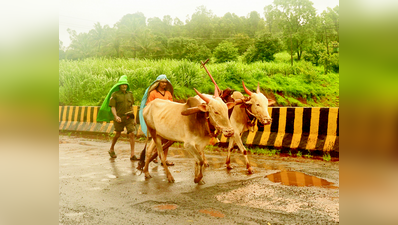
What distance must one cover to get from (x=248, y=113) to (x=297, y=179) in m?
1.71

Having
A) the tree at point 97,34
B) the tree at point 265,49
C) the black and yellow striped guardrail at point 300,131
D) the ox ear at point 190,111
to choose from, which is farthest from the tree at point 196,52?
the ox ear at point 190,111

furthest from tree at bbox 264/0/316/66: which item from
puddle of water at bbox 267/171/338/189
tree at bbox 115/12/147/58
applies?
puddle of water at bbox 267/171/338/189

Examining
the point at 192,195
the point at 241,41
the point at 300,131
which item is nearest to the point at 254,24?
the point at 241,41

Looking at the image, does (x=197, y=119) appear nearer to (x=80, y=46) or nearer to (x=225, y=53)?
(x=225, y=53)

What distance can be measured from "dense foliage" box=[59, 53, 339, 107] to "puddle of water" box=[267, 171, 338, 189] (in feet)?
34.7

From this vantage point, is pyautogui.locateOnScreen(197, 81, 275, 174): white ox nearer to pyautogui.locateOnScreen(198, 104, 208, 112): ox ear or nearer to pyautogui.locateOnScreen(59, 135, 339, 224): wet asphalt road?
pyautogui.locateOnScreen(59, 135, 339, 224): wet asphalt road

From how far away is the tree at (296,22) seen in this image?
21719mm

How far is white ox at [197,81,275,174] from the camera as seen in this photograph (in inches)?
270

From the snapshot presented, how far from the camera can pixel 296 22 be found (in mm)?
22438

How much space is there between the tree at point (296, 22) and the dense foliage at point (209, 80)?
1.10 m

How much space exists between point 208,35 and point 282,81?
1159cm

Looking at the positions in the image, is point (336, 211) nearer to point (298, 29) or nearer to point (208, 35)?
point (298, 29)

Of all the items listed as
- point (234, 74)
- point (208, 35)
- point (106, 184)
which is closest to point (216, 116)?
point (106, 184)

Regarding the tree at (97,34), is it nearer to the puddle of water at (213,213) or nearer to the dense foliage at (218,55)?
the dense foliage at (218,55)
